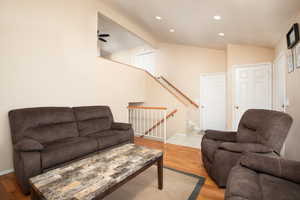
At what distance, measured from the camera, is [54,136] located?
2.20m

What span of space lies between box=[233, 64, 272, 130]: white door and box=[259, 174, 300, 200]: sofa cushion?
3112 millimetres

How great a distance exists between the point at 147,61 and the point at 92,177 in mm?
5856

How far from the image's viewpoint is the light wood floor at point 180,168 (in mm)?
1581

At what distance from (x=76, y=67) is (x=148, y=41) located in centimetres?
307

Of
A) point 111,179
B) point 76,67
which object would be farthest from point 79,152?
point 76,67

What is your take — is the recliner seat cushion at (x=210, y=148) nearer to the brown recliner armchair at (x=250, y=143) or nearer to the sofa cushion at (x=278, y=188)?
the brown recliner armchair at (x=250, y=143)

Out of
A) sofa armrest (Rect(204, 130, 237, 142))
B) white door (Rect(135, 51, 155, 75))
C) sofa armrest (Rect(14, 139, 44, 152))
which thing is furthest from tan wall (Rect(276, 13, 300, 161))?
white door (Rect(135, 51, 155, 75))

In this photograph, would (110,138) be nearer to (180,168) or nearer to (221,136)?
(180,168)

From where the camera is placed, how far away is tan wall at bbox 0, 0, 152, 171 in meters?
2.11

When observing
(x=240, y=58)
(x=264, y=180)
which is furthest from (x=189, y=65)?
(x=264, y=180)

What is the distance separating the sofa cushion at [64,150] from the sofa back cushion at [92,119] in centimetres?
47

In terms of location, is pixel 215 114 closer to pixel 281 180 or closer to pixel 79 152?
pixel 281 180

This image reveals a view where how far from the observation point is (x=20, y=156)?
160cm

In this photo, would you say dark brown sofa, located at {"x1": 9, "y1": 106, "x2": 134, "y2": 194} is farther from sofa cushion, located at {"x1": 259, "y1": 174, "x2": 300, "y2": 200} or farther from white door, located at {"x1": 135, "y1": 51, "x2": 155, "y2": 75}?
white door, located at {"x1": 135, "y1": 51, "x2": 155, "y2": 75}
